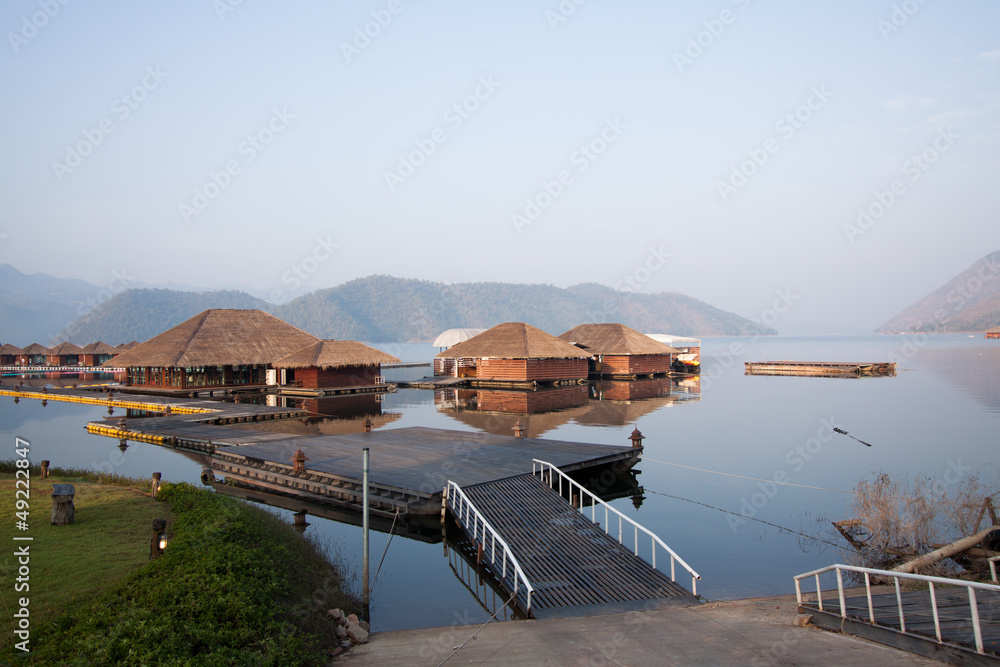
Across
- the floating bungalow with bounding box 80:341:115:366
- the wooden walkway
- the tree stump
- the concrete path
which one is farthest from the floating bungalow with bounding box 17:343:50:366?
the concrete path

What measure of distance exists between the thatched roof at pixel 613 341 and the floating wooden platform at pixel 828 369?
54.8 ft

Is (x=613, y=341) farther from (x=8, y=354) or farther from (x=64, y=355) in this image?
(x=8, y=354)

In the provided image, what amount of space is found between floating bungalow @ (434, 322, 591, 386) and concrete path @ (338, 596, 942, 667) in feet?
142

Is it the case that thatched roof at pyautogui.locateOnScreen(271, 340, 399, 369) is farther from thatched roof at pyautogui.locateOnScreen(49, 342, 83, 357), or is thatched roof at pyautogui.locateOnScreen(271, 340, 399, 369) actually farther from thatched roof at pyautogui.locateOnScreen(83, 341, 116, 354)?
thatched roof at pyautogui.locateOnScreen(49, 342, 83, 357)

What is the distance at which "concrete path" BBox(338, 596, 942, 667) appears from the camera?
6781 millimetres

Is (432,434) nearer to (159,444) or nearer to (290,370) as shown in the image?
(159,444)

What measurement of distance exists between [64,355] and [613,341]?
6763 centimetres

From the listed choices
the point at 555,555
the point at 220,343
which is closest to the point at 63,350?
the point at 220,343

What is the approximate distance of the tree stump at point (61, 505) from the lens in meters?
10.9

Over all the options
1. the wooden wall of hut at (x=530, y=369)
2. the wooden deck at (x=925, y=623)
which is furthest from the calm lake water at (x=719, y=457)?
the wooden wall of hut at (x=530, y=369)

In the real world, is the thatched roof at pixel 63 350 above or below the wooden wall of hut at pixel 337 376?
above

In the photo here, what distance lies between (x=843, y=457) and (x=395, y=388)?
123ft

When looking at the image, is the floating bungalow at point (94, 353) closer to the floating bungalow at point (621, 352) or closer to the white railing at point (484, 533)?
the floating bungalow at point (621, 352)

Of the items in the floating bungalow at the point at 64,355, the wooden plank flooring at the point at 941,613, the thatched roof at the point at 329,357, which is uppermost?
the floating bungalow at the point at 64,355
